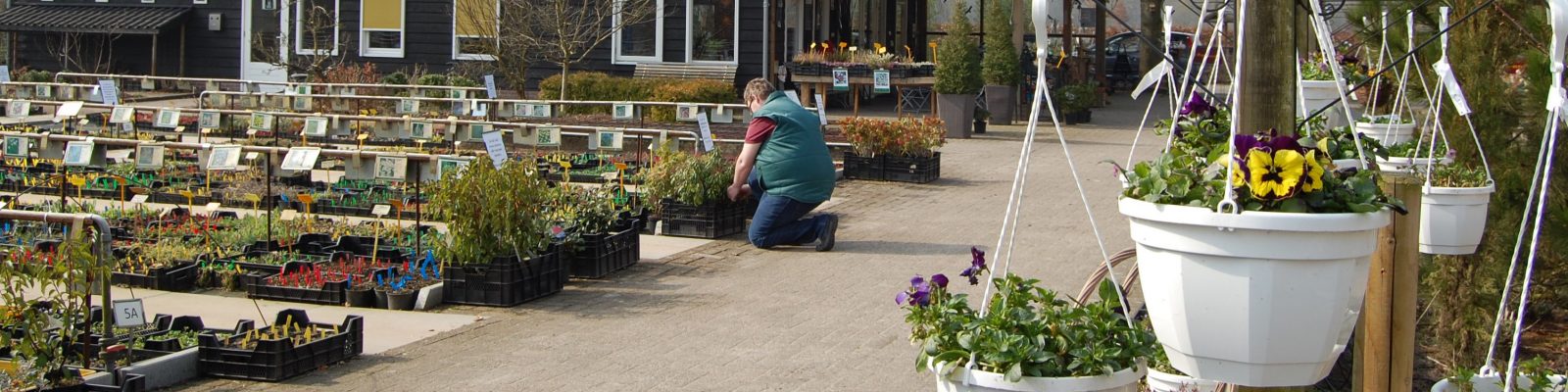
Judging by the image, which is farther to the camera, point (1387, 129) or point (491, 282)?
point (491, 282)

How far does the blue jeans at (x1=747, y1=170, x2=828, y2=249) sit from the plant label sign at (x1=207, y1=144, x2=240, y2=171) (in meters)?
3.24

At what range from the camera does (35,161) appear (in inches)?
559

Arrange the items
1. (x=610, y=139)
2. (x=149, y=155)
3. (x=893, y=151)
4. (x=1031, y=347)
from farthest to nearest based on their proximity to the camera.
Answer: (x=893, y=151)
(x=610, y=139)
(x=149, y=155)
(x=1031, y=347)

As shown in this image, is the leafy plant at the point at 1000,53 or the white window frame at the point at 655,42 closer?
the leafy plant at the point at 1000,53

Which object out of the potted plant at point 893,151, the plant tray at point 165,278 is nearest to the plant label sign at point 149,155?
the plant tray at point 165,278

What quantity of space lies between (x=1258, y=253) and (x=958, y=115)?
17549 millimetres

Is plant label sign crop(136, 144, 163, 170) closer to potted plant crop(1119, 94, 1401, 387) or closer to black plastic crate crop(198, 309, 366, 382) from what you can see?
black plastic crate crop(198, 309, 366, 382)

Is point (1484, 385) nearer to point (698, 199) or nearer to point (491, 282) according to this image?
point (491, 282)

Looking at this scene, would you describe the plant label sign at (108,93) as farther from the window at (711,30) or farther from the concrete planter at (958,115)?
the window at (711,30)

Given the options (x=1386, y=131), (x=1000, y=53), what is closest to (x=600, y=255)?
(x=1386, y=131)

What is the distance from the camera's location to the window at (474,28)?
87.8 ft

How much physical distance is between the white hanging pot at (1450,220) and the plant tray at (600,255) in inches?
187

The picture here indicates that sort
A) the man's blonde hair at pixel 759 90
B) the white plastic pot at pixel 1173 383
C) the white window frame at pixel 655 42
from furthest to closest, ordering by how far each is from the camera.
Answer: the white window frame at pixel 655 42 → the man's blonde hair at pixel 759 90 → the white plastic pot at pixel 1173 383

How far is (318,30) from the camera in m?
29.9
